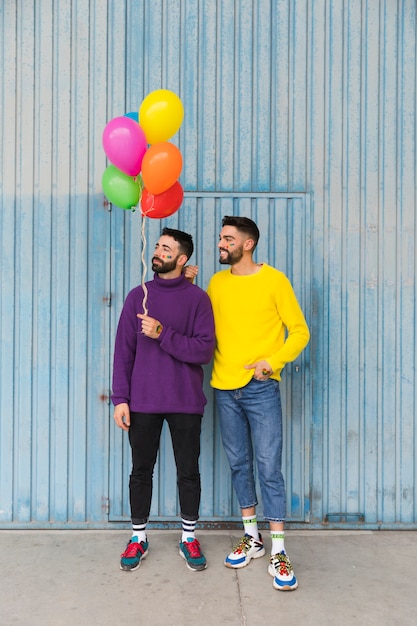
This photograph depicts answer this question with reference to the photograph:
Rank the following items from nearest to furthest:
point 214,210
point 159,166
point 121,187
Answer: point 159,166 < point 121,187 < point 214,210

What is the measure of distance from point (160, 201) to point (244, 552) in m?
2.02

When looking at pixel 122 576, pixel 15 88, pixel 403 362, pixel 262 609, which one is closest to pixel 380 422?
pixel 403 362

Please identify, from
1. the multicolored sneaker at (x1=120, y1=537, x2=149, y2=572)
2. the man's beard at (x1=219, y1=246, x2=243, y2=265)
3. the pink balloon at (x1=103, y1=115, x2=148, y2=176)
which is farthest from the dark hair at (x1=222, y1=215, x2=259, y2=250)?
the multicolored sneaker at (x1=120, y1=537, x2=149, y2=572)

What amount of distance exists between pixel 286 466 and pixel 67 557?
4.83ft

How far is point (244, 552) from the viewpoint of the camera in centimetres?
349

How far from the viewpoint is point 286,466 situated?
160 inches

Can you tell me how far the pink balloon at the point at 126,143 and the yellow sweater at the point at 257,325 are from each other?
86 cm

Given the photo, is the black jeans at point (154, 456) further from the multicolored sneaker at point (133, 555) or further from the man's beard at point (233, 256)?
the man's beard at point (233, 256)

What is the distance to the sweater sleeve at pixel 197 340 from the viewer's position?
335 cm

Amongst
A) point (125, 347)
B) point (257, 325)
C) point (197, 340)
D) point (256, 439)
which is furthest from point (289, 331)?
point (125, 347)

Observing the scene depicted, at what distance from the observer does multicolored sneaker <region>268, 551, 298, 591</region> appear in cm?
317

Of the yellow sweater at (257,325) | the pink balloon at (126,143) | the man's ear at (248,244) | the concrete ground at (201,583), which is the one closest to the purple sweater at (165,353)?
the yellow sweater at (257,325)

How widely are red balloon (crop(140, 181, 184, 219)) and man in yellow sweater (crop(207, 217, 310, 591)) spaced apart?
0.33 m

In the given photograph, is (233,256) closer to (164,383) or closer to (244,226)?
(244,226)
